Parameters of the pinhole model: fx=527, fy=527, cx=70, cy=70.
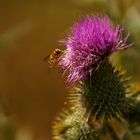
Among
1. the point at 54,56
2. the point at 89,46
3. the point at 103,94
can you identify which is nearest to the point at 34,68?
the point at 54,56

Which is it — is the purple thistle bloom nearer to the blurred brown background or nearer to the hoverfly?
the hoverfly

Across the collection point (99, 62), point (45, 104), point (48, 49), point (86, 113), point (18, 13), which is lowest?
point (86, 113)

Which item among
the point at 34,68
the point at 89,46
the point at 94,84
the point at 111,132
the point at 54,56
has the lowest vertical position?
the point at 111,132

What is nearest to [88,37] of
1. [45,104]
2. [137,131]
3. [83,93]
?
[83,93]

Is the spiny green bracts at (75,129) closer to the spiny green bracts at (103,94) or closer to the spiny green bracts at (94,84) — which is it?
the spiny green bracts at (94,84)

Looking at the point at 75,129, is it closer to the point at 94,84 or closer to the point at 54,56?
the point at 94,84

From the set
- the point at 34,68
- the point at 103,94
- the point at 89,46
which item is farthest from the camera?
the point at 34,68

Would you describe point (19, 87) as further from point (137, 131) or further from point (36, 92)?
point (137, 131)
